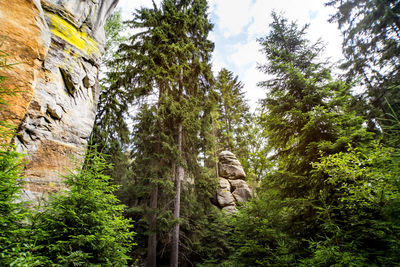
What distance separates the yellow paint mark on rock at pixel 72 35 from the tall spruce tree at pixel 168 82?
223 centimetres

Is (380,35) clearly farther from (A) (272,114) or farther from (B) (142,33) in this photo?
(B) (142,33)

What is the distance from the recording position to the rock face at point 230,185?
12727mm

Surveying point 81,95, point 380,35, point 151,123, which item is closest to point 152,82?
point 151,123

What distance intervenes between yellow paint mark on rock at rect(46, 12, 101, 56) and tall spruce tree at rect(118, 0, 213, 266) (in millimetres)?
2229

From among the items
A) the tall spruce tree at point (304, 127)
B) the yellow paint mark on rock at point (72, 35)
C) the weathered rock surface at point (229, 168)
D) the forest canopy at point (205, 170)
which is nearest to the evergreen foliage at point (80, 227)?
the forest canopy at point (205, 170)

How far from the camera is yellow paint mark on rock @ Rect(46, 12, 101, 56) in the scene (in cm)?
512

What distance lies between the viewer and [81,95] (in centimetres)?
552

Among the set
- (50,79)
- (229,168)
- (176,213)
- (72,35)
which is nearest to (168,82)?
(72,35)

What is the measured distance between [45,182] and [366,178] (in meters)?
7.20

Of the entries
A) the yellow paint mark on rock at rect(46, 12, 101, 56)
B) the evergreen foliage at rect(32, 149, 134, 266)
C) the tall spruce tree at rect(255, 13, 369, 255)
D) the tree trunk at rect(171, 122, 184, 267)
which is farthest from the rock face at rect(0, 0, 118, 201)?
the tall spruce tree at rect(255, 13, 369, 255)

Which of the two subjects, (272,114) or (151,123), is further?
(151,123)

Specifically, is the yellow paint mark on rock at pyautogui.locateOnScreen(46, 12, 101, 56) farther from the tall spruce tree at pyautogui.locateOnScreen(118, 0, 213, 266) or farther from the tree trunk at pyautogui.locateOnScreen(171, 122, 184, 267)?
the tree trunk at pyautogui.locateOnScreen(171, 122, 184, 267)

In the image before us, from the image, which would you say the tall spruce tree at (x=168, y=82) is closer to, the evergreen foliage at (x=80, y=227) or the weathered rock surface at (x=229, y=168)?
the evergreen foliage at (x=80, y=227)

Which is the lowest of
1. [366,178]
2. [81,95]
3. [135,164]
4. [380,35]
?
[366,178]
